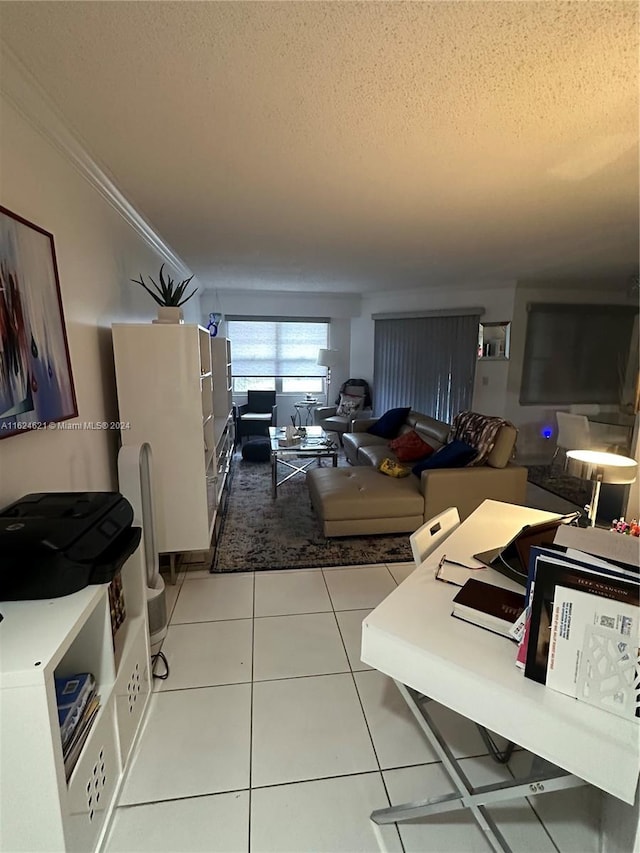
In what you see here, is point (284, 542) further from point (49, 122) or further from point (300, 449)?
point (49, 122)

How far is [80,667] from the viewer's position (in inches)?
49.1

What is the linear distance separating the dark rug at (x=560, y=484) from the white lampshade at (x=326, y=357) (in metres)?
3.32

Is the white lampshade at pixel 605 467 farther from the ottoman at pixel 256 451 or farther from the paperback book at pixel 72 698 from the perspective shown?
the ottoman at pixel 256 451

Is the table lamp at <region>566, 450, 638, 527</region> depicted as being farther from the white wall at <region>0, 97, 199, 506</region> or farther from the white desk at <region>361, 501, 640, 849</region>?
the white wall at <region>0, 97, 199, 506</region>

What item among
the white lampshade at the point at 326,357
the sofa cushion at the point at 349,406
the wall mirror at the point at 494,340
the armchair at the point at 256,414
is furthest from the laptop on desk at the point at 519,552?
the white lampshade at the point at 326,357

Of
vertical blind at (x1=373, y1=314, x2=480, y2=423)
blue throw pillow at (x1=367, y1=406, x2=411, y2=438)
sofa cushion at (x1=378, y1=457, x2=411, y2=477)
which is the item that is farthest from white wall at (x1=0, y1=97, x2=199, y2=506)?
vertical blind at (x1=373, y1=314, x2=480, y2=423)

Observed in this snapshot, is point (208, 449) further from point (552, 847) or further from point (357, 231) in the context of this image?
point (552, 847)

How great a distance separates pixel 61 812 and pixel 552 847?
1379 mm

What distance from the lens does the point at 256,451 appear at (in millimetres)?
5074

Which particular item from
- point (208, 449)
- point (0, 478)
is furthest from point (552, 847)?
point (208, 449)

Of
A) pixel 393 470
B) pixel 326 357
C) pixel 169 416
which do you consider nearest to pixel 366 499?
pixel 393 470

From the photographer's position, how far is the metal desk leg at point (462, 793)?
3.19 feet

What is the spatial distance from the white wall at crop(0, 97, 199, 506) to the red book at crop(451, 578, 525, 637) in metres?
1.55

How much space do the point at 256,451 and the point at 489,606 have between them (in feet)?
13.6
